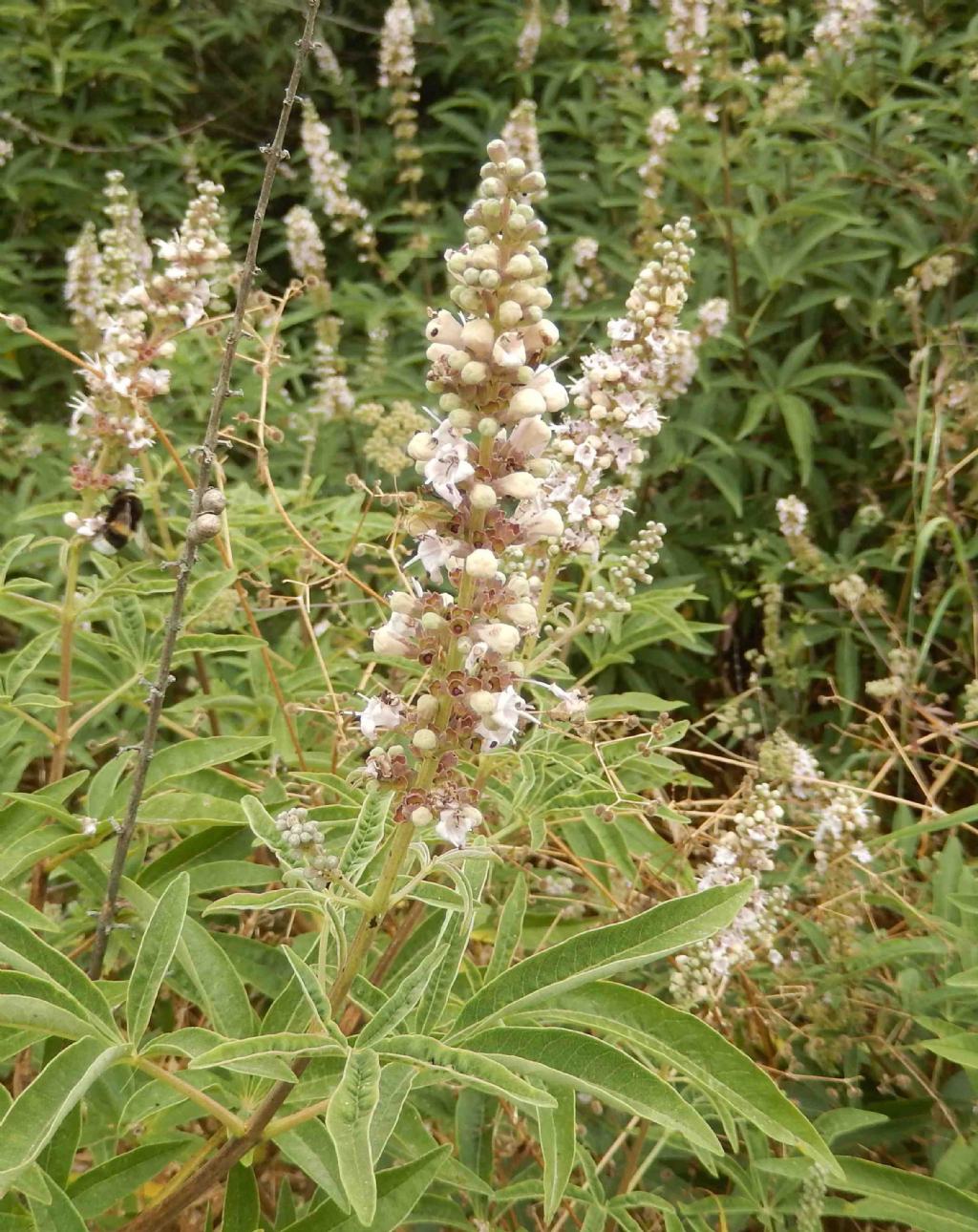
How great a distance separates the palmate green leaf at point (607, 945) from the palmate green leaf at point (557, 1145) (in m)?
0.15

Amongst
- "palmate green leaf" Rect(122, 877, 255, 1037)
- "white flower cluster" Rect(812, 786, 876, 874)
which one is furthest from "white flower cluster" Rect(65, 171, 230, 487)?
"white flower cluster" Rect(812, 786, 876, 874)

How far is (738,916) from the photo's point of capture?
242 centimetres

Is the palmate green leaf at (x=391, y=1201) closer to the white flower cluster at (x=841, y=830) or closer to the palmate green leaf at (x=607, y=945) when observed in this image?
the palmate green leaf at (x=607, y=945)

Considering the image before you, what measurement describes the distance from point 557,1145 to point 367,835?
520mm

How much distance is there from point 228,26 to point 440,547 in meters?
7.52

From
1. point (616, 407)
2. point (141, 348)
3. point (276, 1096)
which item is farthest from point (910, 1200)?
point (141, 348)

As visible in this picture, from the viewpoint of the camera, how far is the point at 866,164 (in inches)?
207

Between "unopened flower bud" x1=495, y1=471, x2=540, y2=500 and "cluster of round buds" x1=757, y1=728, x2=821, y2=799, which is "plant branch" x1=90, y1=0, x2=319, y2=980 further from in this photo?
"cluster of round buds" x1=757, y1=728, x2=821, y2=799

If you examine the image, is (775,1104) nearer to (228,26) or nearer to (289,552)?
(289,552)

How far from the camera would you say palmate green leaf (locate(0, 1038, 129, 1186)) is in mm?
1226

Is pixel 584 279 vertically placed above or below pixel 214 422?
below

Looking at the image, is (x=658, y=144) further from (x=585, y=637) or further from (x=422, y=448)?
(x=422, y=448)

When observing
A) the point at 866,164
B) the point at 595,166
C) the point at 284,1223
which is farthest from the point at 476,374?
the point at 595,166

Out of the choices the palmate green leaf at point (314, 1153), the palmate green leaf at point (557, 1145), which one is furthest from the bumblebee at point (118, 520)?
the palmate green leaf at point (557, 1145)
